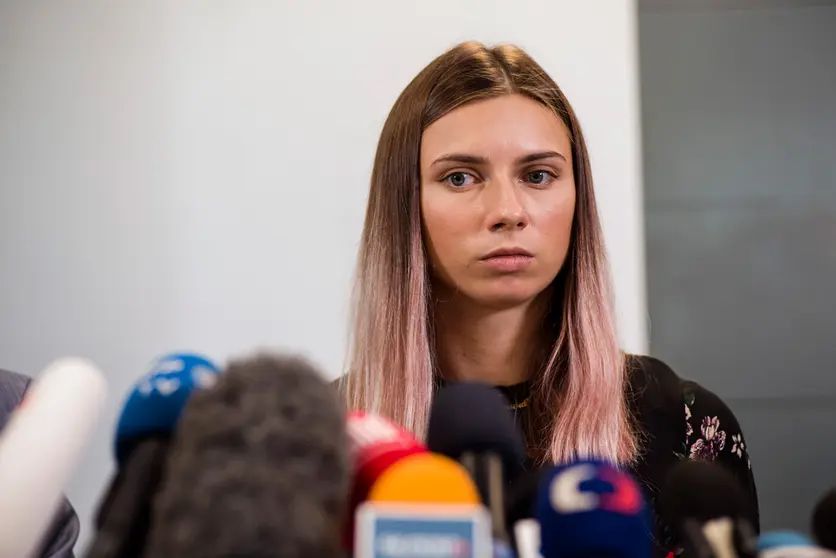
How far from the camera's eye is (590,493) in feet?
1.02

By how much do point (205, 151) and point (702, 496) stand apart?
1233mm

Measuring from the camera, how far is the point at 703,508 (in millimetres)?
355

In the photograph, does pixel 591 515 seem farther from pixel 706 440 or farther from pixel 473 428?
pixel 706 440

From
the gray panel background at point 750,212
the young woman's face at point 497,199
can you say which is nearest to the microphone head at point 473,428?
the young woman's face at point 497,199

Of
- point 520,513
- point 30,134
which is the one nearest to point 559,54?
point 30,134

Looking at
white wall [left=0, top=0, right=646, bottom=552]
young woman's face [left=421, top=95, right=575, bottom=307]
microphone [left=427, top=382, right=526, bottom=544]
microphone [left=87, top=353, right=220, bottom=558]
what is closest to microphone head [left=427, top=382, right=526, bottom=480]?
microphone [left=427, top=382, right=526, bottom=544]

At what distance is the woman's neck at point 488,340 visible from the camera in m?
0.95

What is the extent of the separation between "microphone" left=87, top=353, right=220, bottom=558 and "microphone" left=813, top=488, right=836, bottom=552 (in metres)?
0.23

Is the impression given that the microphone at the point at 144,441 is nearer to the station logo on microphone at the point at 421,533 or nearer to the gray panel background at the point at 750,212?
the station logo on microphone at the point at 421,533

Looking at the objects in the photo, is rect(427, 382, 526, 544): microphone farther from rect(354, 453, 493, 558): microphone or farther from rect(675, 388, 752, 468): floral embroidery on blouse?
rect(675, 388, 752, 468): floral embroidery on blouse

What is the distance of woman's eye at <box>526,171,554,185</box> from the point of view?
919mm

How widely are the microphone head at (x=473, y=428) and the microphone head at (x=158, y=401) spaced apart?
98 millimetres

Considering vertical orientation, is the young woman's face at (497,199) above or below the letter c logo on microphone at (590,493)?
above

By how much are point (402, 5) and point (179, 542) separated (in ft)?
4.26
